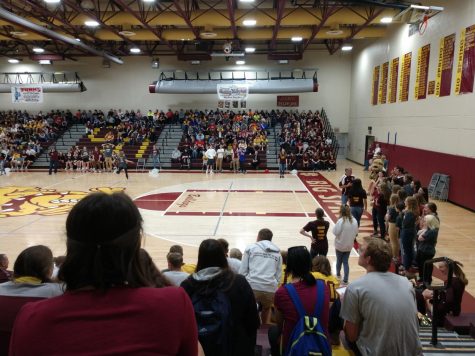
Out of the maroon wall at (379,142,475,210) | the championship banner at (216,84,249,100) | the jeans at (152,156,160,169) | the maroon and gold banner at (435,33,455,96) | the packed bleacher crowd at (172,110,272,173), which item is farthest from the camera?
the championship banner at (216,84,249,100)

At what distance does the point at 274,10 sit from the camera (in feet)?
61.3

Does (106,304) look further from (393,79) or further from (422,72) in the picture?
(393,79)

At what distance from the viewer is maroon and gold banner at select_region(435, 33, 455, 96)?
13.6 m

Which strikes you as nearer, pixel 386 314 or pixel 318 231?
pixel 386 314

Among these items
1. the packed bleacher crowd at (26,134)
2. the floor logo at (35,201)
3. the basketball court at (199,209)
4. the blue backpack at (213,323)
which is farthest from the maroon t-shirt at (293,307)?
the packed bleacher crowd at (26,134)

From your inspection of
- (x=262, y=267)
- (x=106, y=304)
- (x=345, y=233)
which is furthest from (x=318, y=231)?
(x=106, y=304)

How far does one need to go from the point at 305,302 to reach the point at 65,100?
31.8 metres

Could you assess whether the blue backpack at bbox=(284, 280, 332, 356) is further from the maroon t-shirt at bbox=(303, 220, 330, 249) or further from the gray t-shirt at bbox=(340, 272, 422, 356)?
the maroon t-shirt at bbox=(303, 220, 330, 249)

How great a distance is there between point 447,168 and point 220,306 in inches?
559

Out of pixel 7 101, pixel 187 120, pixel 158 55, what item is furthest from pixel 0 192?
pixel 7 101

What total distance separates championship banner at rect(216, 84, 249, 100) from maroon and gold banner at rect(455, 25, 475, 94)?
13453 mm

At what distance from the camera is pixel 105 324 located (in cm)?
103

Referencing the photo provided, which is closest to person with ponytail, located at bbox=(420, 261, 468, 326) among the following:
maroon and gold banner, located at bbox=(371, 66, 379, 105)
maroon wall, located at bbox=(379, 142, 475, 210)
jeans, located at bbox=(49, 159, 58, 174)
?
maroon wall, located at bbox=(379, 142, 475, 210)

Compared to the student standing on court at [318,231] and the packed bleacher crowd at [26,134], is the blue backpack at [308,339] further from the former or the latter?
the packed bleacher crowd at [26,134]
